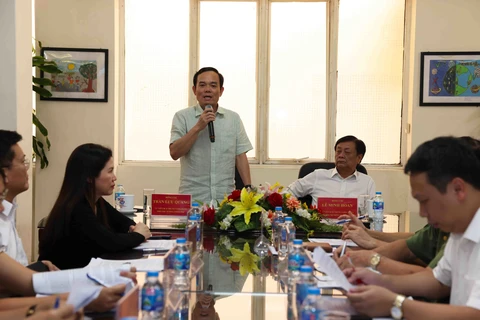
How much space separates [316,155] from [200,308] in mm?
4774

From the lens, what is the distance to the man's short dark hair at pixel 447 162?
1.66 metres

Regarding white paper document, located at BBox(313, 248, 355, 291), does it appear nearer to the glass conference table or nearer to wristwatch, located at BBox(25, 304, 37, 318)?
the glass conference table

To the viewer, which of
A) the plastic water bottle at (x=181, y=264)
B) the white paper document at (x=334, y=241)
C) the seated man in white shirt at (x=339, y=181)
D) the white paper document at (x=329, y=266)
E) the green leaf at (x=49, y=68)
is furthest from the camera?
the green leaf at (x=49, y=68)

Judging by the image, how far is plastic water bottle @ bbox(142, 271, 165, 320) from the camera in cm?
157

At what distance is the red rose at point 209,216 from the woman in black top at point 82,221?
55 centimetres

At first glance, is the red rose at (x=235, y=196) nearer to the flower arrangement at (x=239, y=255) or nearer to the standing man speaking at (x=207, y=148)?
the flower arrangement at (x=239, y=255)

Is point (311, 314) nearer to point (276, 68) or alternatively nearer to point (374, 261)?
point (374, 261)

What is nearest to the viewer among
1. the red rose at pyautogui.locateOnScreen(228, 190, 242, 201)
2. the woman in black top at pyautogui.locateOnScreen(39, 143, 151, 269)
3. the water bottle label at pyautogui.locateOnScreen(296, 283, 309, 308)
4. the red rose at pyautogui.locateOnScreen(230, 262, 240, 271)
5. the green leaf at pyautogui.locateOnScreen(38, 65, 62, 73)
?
the water bottle label at pyautogui.locateOnScreen(296, 283, 309, 308)

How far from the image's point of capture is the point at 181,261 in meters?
2.05

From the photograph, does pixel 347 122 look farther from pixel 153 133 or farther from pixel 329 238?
pixel 329 238

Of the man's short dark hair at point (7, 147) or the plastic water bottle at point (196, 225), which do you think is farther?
the plastic water bottle at point (196, 225)

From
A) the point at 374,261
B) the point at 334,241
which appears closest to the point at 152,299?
the point at 374,261

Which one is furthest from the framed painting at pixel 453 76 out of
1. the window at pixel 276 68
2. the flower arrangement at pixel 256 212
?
the flower arrangement at pixel 256 212

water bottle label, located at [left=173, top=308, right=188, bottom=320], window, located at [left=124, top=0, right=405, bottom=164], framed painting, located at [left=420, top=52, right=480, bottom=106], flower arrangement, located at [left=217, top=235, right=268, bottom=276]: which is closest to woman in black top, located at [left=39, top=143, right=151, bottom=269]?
flower arrangement, located at [left=217, top=235, right=268, bottom=276]
